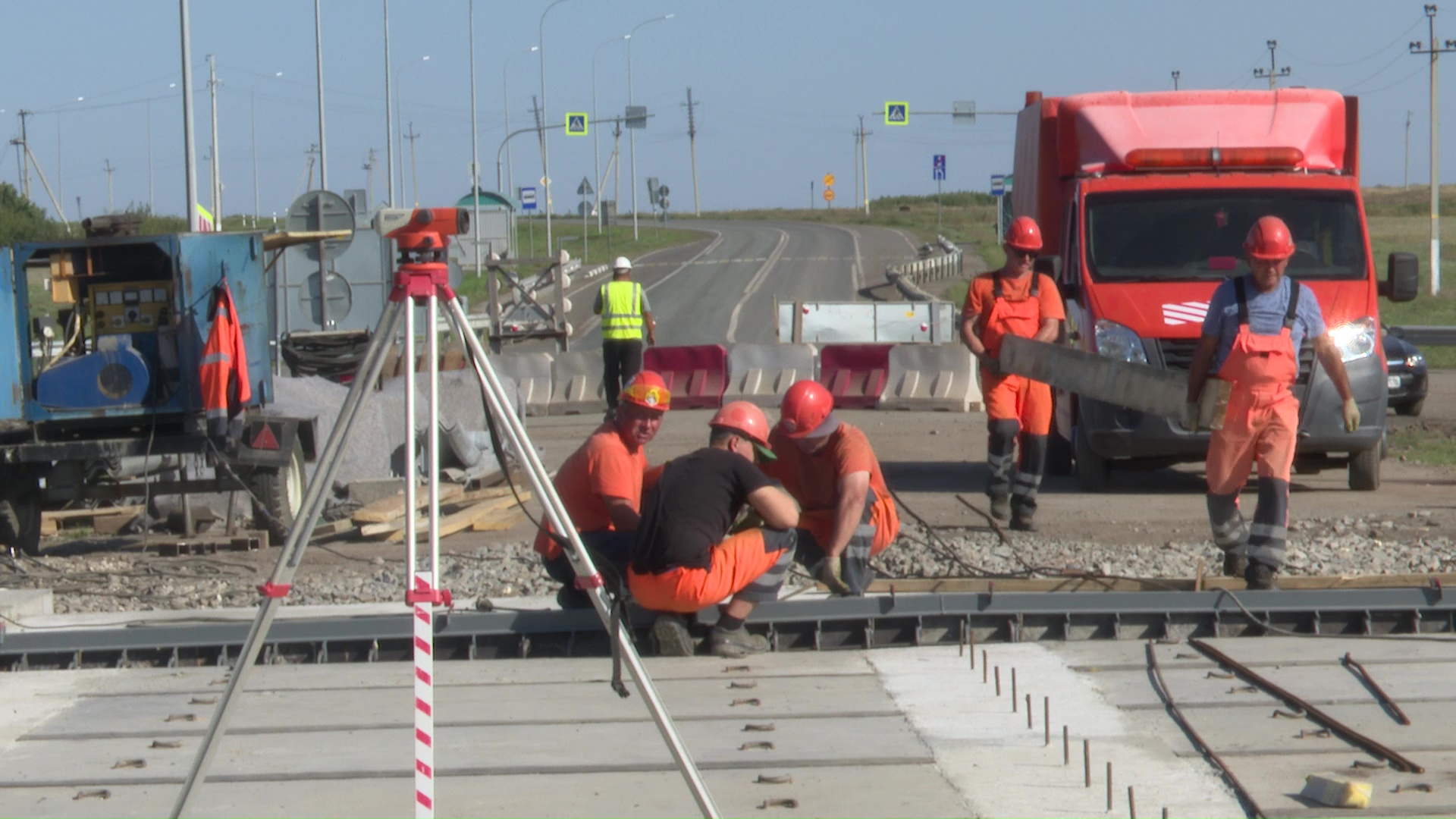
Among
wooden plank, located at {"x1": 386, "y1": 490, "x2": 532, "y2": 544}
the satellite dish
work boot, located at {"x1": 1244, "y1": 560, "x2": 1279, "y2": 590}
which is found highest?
the satellite dish

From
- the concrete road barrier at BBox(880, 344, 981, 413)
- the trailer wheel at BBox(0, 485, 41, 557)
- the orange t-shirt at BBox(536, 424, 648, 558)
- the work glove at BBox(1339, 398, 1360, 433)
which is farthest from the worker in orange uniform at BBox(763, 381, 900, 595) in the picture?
the concrete road barrier at BBox(880, 344, 981, 413)

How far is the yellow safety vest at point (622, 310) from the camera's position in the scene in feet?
62.1

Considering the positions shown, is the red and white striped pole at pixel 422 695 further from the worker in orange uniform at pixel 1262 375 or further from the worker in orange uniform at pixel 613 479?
the worker in orange uniform at pixel 1262 375

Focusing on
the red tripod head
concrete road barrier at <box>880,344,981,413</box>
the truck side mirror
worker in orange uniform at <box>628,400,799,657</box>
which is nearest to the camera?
the red tripod head

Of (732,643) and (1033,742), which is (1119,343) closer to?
(732,643)

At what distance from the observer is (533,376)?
74.9 feet

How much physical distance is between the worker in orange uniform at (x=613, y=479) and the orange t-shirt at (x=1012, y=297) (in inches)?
149

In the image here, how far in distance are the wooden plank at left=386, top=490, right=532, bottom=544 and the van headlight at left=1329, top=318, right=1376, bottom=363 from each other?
19.9 ft

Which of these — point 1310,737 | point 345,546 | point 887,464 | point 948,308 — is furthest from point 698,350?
point 1310,737

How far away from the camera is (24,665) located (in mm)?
8258

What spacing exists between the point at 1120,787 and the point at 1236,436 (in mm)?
3193

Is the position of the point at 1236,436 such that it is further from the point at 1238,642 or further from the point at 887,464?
the point at 887,464

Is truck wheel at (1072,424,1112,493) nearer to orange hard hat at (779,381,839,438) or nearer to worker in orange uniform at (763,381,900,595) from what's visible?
worker in orange uniform at (763,381,900,595)

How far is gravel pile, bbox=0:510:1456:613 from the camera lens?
10234 millimetres
